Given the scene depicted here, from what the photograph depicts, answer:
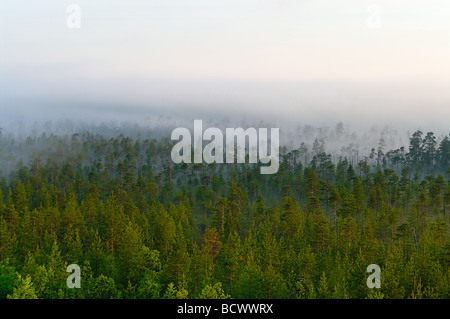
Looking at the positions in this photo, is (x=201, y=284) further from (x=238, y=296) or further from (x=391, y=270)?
(x=391, y=270)

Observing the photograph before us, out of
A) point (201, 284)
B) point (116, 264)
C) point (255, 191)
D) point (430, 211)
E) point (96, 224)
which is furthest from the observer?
point (255, 191)

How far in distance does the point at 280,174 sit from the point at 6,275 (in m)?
96.7

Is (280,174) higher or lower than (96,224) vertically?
higher

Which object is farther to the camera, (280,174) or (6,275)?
(280,174)

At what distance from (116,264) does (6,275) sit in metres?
14.8

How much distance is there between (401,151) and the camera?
177625 mm

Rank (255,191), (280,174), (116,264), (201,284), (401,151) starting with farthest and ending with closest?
(401,151)
(280,174)
(255,191)
(116,264)
(201,284)

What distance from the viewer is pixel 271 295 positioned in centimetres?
5519

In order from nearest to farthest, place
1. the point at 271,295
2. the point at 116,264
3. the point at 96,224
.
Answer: the point at 271,295
the point at 116,264
the point at 96,224

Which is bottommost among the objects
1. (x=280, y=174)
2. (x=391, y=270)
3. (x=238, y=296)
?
(x=238, y=296)
